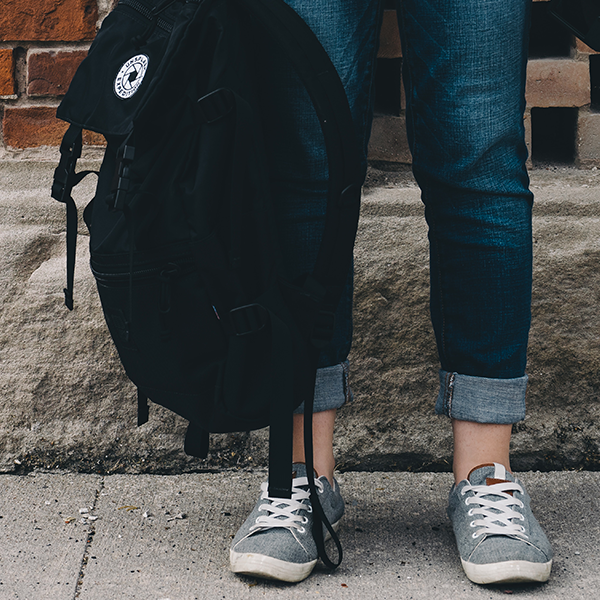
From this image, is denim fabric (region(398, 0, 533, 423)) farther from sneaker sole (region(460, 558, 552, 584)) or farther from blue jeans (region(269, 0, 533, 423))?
sneaker sole (region(460, 558, 552, 584))

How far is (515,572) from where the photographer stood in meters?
0.91

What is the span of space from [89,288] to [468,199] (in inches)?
28.4

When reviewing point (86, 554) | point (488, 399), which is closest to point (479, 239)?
point (488, 399)

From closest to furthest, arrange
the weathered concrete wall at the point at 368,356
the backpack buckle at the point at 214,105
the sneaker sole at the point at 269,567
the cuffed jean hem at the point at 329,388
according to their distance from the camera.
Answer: the backpack buckle at the point at 214,105 < the sneaker sole at the point at 269,567 < the cuffed jean hem at the point at 329,388 < the weathered concrete wall at the point at 368,356

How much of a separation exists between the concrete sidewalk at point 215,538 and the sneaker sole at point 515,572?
0.02 m

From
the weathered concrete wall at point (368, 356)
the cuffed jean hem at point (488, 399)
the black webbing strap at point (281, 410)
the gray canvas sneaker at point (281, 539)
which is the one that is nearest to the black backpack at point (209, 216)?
the black webbing strap at point (281, 410)

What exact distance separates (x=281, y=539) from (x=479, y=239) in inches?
19.4

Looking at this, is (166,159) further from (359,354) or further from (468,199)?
(359,354)

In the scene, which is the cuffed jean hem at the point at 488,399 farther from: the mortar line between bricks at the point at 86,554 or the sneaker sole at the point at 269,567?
the mortar line between bricks at the point at 86,554

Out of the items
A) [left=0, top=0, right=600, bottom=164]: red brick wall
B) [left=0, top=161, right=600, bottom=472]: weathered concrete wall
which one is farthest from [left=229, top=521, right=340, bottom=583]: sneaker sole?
[left=0, top=0, right=600, bottom=164]: red brick wall

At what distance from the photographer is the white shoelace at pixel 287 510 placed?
0.99 m

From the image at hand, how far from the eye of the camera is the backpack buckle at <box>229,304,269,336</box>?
0.87 meters

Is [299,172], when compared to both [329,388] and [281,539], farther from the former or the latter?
[281,539]

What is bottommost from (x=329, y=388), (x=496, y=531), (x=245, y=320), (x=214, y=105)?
(x=496, y=531)
